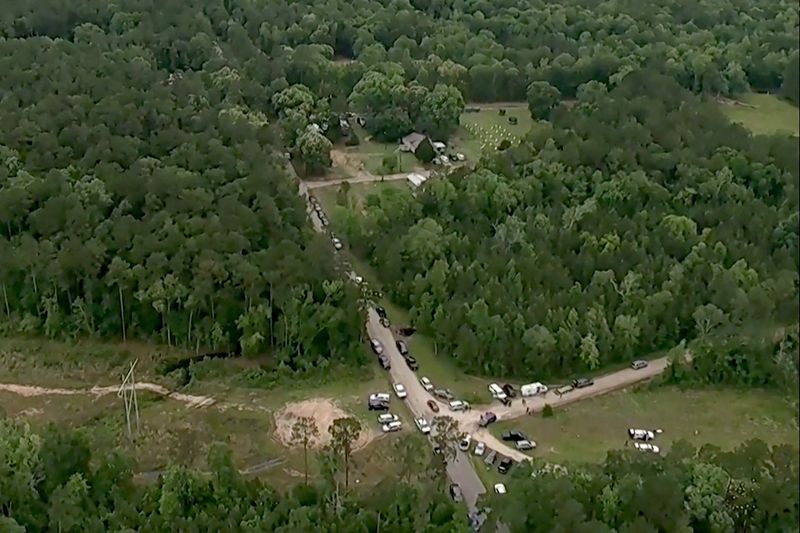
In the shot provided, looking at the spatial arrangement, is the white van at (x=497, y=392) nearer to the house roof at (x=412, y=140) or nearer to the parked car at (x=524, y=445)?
the parked car at (x=524, y=445)

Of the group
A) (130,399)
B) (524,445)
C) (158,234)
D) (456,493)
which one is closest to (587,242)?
(524,445)

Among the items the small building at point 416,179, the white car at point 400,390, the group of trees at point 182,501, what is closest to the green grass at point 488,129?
the small building at point 416,179

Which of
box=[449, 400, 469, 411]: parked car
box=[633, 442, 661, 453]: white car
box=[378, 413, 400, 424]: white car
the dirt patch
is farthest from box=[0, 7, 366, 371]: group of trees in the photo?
box=[633, 442, 661, 453]: white car

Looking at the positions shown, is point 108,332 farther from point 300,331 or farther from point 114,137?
point 114,137

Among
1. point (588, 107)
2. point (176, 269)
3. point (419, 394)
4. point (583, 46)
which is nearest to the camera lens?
point (419, 394)

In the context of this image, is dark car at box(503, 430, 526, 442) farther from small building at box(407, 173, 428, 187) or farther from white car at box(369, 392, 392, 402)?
small building at box(407, 173, 428, 187)

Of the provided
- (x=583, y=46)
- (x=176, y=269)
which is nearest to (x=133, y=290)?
(x=176, y=269)
